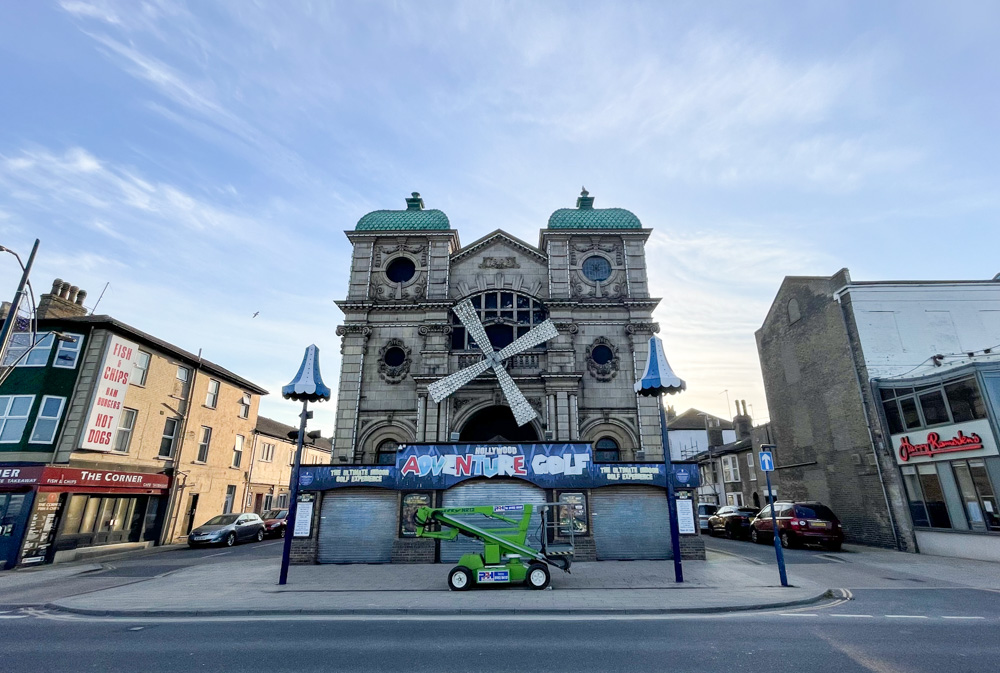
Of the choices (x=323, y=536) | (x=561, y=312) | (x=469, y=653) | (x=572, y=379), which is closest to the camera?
(x=469, y=653)

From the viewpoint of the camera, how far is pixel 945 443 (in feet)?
62.6

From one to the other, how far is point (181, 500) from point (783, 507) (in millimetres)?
32335

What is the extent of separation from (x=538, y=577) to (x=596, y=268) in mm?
19438

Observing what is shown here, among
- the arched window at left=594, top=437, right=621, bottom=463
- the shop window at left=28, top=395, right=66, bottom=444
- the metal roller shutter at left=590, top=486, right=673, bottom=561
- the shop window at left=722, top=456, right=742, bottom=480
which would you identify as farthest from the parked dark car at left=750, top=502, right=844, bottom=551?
the shop window at left=28, top=395, right=66, bottom=444

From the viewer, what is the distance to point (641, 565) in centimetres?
1697

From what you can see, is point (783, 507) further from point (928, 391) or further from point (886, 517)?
point (928, 391)

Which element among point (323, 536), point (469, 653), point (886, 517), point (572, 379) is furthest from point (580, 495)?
point (886, 517)

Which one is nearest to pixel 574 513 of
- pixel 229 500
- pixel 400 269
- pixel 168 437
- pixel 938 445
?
pixel 938 445

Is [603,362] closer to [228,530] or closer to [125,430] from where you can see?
[228,530]

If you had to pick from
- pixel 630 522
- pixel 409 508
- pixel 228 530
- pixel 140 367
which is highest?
pixel 140 367

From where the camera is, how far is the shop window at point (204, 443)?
3006cm

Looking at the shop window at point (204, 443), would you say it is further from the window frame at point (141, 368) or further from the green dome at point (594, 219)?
the green dome at point (594, 219)

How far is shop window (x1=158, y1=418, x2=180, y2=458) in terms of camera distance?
27.2 meters

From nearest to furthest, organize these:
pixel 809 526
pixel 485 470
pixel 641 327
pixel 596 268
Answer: pixel 485 470
pixel 809 526
pixel 641 327
pixel 596 268
